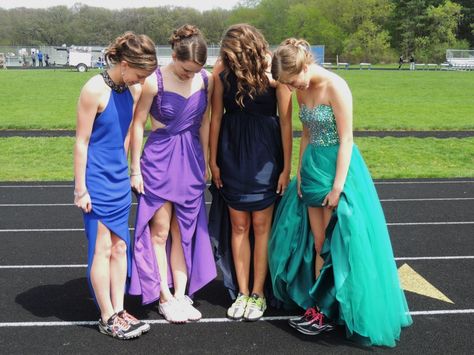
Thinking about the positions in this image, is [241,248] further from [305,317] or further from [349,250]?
[349,250]

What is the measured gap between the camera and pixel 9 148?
42.3 ft

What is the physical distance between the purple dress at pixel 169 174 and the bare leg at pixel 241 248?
0.29m

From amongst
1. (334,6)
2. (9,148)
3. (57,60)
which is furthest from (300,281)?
(334,6)

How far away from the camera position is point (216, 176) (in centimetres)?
422

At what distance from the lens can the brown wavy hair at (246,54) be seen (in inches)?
144

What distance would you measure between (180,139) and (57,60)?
59.6 m

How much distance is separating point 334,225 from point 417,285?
4.94 ft

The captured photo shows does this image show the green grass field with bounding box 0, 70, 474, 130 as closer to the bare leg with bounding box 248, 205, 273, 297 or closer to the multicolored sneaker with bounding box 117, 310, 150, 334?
the bare leg with bounding box 248, 205, 273, 297

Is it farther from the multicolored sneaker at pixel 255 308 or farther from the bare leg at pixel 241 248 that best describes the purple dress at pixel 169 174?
the multicolored sneaker at pixel 255 308

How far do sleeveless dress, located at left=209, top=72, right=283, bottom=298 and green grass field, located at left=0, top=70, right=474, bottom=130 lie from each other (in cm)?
1139

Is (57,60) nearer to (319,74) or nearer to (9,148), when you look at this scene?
(9,148)

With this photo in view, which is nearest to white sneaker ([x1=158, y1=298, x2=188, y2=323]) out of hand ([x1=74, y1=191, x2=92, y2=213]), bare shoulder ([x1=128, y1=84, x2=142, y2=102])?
hand ([x1=74, y1=191, x2=92, y2=213])

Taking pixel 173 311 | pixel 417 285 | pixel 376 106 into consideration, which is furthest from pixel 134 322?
pixel 376 106

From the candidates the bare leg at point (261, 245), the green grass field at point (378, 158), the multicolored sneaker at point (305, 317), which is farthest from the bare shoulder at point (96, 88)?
the green grass field at point (378, 158)
